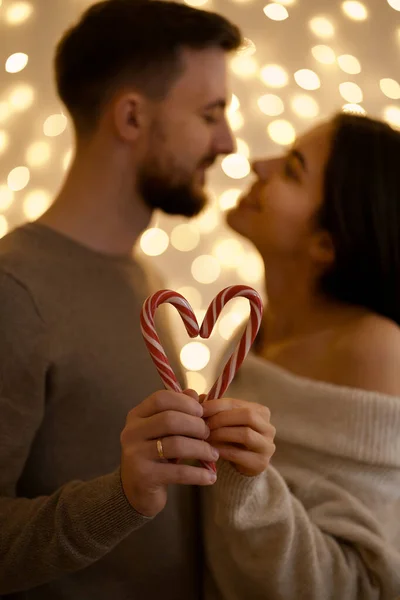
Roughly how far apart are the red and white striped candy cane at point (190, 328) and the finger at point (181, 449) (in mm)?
34

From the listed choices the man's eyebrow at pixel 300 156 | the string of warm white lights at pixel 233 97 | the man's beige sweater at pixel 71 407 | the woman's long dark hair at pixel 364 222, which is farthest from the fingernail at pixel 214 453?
the string of warm white lights at pixel 233 97

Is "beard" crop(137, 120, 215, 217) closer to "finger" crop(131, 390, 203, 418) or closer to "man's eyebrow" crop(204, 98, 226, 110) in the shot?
"man's eyebrow" crop(204, 98, 226, 110)

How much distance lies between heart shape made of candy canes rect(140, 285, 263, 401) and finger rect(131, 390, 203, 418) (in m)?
0.05

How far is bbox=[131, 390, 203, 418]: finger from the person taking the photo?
0.74 m

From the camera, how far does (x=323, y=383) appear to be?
3.60 ft

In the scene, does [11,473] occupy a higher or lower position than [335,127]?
lower

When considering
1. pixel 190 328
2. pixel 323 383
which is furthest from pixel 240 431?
pixel 323 383

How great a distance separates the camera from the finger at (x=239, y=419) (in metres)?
0.78

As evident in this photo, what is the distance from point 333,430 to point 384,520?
0.56 feet

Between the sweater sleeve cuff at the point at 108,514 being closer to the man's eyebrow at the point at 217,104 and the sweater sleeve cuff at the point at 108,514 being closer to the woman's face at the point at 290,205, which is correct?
the woman's face at the point at 290,205

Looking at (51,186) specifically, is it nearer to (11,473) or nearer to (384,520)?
(11,473)

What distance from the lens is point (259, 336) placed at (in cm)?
142

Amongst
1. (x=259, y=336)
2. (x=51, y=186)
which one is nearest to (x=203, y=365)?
(x=259, y=336)

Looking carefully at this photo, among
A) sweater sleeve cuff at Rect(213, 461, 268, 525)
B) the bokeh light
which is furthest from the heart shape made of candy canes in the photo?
the bokeh light
